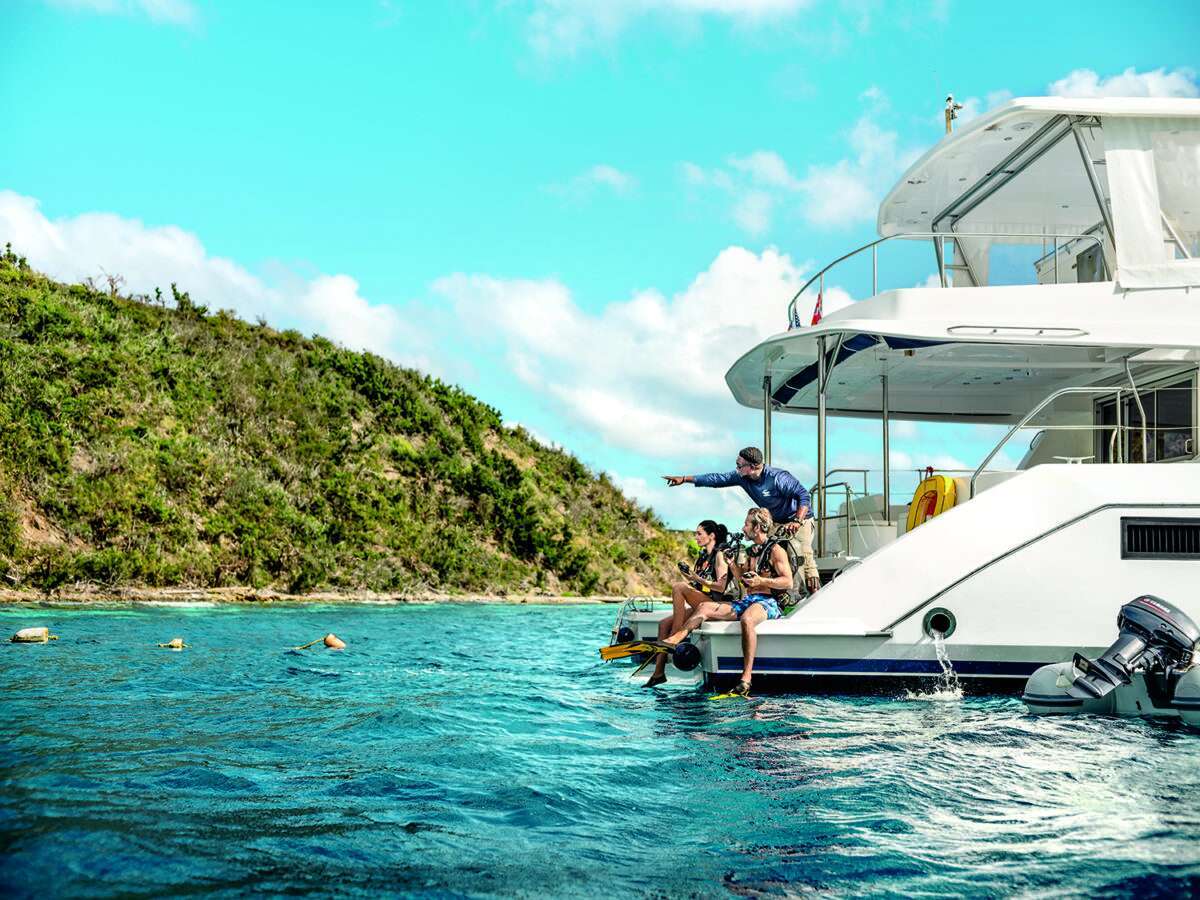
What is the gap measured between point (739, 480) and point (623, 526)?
28.4m

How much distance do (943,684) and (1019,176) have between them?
5591 millimetres

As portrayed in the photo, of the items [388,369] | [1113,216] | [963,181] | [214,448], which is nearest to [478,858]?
[1113,216]

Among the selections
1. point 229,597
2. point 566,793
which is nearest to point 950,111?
point 566,793

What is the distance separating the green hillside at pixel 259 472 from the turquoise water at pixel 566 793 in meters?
14.9

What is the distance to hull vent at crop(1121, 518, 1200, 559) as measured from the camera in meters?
8.54

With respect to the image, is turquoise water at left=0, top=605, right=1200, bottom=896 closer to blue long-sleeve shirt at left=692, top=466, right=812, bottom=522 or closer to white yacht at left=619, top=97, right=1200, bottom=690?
white yacht at left=619, top=97, right=1200, bottom=690

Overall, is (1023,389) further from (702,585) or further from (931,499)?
(702,585)

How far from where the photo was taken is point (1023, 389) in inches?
514

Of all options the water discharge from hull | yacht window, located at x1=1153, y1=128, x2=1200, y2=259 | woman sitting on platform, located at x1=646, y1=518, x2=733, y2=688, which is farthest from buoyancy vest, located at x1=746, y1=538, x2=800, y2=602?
yacht window, located at x1=1153, y1=128, x2=1200, y2=259

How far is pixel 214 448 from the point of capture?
93.8 feet

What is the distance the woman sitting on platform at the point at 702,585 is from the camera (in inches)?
377

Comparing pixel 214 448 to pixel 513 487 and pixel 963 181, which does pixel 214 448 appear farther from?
pixel 963 181

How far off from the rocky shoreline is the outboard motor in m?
17.3

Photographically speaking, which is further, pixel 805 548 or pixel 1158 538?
pixel 805 548
